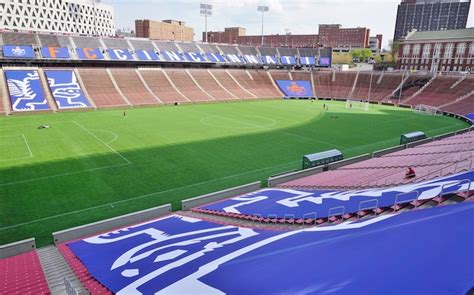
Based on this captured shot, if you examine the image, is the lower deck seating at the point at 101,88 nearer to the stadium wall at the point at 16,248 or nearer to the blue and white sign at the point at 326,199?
the blue and white sign at the point at 326,199

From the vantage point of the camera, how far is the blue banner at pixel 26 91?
48219 mm

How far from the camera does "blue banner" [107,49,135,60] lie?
217 feet

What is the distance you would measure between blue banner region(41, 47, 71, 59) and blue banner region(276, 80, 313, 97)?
149ft

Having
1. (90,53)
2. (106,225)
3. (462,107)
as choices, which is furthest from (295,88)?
(106,225)

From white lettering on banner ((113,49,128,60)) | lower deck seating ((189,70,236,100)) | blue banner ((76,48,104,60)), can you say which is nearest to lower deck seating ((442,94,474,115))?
lower deck seating ((189,70,236,100))

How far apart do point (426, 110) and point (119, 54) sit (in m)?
59.5

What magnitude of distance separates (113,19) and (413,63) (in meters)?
142

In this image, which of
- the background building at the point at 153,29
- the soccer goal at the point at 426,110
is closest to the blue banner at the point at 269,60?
the soccer goal at the point at 426,110

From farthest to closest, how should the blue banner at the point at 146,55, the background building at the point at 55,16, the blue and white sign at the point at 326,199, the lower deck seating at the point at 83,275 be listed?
the background building at the point at 55,16 → the blue banner at the point at 146,55 → the blue and white sign at the point at 326,199 → the lower deck seating at the point at 83,275

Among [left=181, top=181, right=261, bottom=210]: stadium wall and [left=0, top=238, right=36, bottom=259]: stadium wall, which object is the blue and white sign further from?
[left=0, top=238, right=36, bottom=259]: stadium wall

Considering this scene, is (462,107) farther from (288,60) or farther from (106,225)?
(106,225)

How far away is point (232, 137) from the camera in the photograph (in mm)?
36312

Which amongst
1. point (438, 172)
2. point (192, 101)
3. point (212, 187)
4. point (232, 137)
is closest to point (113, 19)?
point (192, 101)

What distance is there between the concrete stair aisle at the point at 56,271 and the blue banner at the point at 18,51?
5426 centimetres
